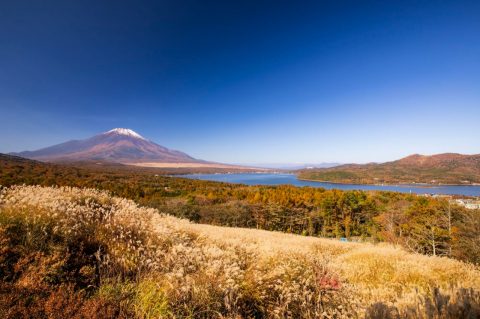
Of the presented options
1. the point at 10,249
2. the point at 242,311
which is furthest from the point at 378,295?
the point at 10,249

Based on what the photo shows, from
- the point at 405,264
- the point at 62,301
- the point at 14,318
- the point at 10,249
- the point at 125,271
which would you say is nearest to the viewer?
the point at 14,318

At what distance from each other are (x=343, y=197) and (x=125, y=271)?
75774 millimetres

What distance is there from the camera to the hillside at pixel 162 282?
2.66 meters

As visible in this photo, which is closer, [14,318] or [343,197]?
[14,318]

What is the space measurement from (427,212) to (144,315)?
58841mm

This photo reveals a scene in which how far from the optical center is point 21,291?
2816 millimetres

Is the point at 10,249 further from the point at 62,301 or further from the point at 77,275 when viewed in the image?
the point at 62,301

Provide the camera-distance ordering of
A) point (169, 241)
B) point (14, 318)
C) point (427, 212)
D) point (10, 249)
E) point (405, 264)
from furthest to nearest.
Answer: point (427, 212) < point (405, 264) < point (169, 241) < point (10, 249) < point (14, 318)

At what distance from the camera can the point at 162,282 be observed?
359cm

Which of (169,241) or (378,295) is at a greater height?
(169,241)

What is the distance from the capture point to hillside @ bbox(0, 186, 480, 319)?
8.71ft

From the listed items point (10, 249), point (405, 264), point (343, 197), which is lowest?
point (343, 197)

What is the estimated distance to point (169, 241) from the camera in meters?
5.29

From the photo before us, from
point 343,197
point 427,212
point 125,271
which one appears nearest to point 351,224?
point 343,197
